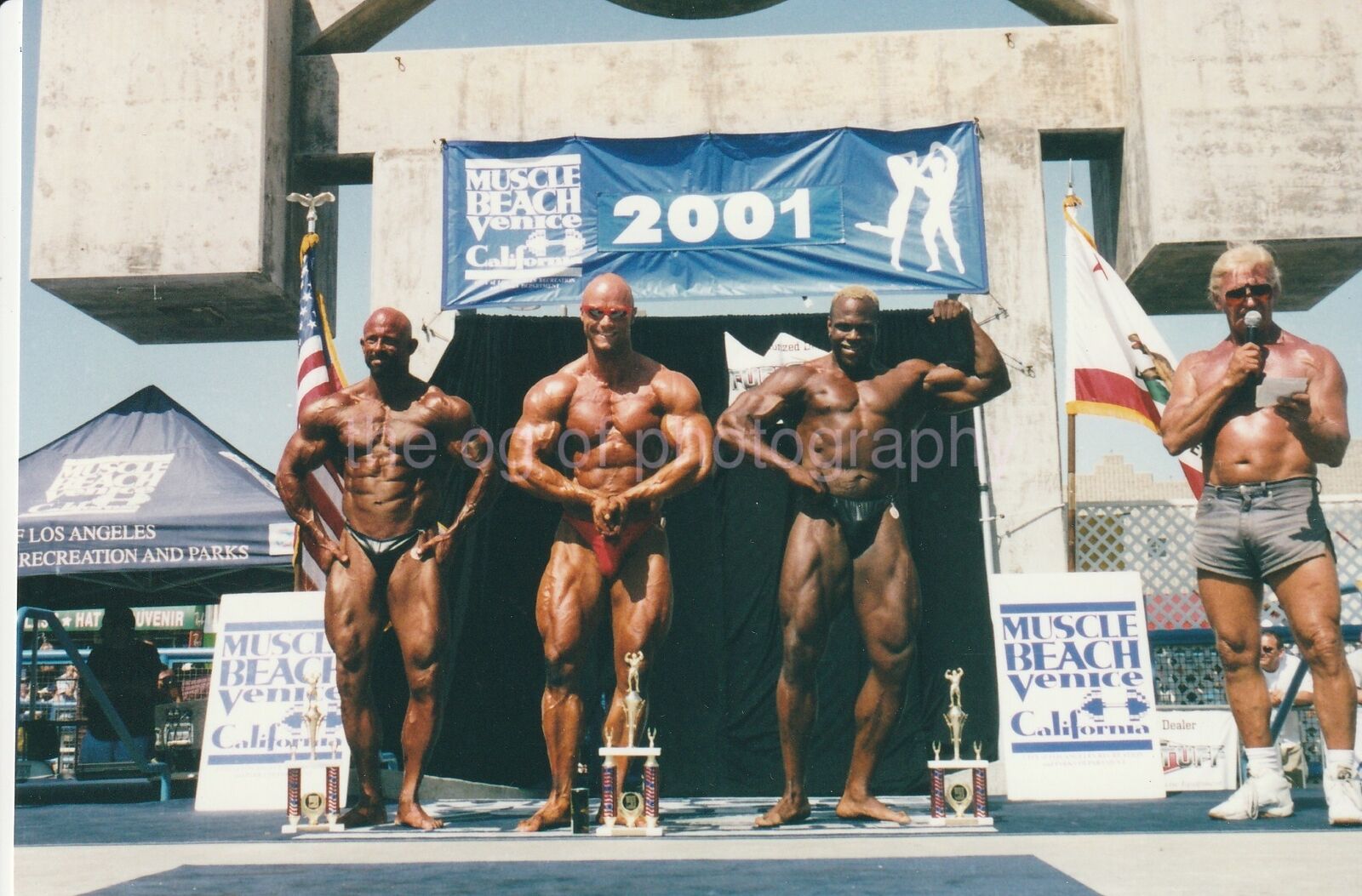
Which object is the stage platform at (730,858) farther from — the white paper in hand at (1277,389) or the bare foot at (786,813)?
the white paper in hand at (1277,389)

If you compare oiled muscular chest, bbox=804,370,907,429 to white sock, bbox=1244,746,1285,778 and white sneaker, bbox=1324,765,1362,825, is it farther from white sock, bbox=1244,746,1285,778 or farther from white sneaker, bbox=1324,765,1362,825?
white sneaker, bbox=1324,765,1362,825

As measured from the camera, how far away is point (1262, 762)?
4.97 meters

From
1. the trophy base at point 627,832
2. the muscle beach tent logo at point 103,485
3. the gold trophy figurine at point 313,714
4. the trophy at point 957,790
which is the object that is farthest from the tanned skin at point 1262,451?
the muscle beach tent logo at point 103,485

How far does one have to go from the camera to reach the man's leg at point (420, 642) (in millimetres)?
5230

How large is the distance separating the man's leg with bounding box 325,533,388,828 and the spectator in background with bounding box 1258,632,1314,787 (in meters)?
5.00

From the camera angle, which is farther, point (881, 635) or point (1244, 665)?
point (881, 635)

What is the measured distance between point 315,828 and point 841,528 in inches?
93.5

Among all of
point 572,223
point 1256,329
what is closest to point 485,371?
point 572,223

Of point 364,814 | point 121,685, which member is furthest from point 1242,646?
point 121,685

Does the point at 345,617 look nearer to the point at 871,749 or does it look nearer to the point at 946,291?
the point at 871,749

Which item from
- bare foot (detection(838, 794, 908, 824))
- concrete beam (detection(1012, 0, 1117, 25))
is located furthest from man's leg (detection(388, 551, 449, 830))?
concrete beam (detection(1012, 0, 1117, 25))

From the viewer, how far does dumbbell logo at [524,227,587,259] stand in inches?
330

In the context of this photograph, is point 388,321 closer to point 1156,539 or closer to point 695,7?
point 695,7

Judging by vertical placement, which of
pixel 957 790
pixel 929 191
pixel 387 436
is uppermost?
pixel 929 191
